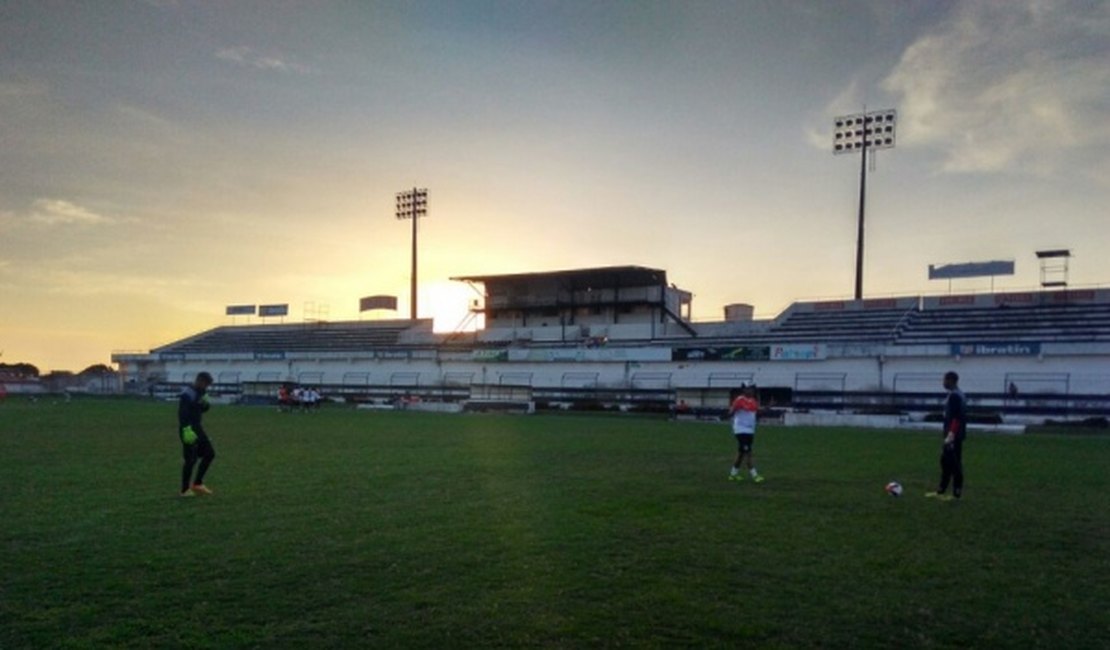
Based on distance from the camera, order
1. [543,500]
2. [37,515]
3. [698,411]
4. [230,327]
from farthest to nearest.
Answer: [230,327]
[698,411]
[543,500]
[37,515]

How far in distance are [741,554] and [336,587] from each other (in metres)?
4.49

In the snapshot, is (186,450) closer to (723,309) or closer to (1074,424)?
(1074,424)

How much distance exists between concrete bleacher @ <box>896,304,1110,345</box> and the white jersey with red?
37.2 metres

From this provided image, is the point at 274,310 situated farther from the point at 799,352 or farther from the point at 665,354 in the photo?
the point at 799,352

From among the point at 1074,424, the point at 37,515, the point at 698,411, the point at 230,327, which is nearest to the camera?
the point at 37,515

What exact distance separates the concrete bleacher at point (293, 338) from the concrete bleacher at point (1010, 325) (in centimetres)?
4759

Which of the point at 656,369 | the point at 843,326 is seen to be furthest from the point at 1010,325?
the point at 656,369

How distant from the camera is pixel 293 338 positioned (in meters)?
82.9

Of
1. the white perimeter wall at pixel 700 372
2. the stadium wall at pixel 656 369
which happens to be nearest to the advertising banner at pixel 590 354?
the stadium wall at pixel 656 369

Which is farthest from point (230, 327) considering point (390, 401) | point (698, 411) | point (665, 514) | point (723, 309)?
point (665, 514)

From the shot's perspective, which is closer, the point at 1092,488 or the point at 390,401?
the point at 1092,488

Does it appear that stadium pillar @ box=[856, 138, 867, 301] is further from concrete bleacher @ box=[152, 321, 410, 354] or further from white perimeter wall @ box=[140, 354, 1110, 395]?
concrete bleacher @ box=[152, 321, 410, 354]

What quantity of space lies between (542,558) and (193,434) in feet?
23.9

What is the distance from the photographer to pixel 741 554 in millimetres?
8828
